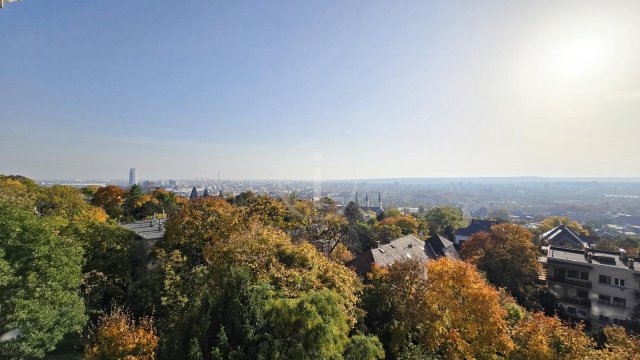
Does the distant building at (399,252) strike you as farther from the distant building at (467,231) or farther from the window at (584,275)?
the distant building at (467,231)

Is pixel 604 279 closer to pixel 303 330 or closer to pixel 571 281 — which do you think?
pixel 571 281

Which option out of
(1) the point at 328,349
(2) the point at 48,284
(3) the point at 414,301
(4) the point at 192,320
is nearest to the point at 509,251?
(3) the point at 414,301

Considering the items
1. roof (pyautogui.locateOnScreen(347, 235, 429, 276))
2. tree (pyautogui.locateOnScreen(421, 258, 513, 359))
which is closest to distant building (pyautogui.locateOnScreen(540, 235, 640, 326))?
roof (pyautogui.locateOnScreen(347, 235, 429, 276))

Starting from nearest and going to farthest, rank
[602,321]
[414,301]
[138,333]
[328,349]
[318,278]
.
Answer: [328,349] < [138,333] < [318,278] < [414,301] < [602,321]

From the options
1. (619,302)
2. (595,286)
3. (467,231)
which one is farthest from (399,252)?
(467,231)

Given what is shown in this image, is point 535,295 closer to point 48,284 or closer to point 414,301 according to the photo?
point 414,301

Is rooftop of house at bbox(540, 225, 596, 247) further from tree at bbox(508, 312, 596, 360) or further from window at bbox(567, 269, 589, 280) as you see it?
tree at bbox(508, 312, 596, 360)

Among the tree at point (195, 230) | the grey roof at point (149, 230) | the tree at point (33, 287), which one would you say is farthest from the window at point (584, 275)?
the tree at point (33, 287)
